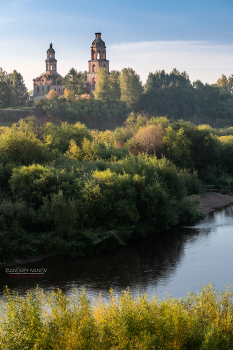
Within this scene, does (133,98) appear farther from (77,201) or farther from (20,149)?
(77,201)

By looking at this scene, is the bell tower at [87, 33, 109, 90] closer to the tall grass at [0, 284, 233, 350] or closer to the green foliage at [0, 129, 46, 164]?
the green foliage at [0, 129, 46, 164]

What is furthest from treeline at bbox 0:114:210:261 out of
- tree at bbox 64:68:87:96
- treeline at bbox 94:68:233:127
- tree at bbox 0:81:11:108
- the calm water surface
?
treeline at bbox 94:68:233:127

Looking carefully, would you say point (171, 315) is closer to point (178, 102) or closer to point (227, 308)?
point (227, 308)

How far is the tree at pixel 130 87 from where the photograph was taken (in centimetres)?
10419

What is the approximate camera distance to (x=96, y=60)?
351 feet

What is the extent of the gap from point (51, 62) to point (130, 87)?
24742mm

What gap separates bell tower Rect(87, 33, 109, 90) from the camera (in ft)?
346

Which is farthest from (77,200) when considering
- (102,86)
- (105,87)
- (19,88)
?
(19,88)

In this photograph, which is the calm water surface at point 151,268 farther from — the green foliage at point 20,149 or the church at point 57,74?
the church at point 57,74

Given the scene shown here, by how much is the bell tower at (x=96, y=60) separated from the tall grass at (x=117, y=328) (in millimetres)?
99386

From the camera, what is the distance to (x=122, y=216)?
1180 inches

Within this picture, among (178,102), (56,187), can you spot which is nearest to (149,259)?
(56,187)

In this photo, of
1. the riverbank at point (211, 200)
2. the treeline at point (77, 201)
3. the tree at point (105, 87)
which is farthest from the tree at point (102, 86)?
the treeline at point (77, 201)

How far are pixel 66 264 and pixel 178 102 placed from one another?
312 ft
